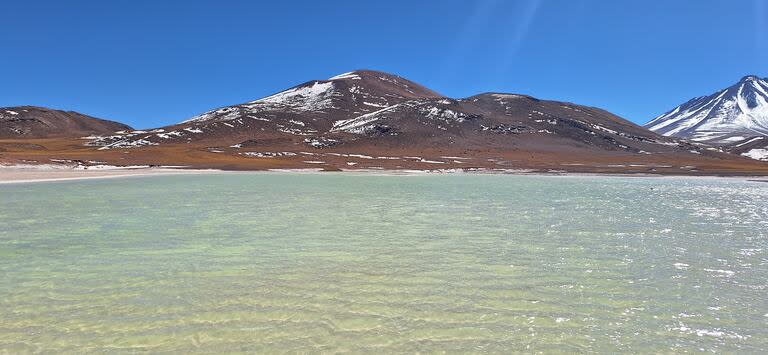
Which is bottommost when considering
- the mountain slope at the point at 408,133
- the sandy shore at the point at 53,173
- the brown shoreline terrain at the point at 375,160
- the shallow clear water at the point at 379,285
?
the shallow clear water at the point at 379,285

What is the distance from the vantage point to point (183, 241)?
691 inches

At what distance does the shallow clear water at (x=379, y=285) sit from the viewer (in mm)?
8445

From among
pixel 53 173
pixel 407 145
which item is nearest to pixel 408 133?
pixel 407 145

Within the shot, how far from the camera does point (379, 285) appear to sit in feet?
38.7

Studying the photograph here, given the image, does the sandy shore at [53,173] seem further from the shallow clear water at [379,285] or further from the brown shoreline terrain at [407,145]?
the shallow clear water at [379,285]

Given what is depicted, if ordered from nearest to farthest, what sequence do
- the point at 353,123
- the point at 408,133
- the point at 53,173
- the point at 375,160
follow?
the point at 53,173
the point at 375,160
the point at 408,133
the point at 353,123

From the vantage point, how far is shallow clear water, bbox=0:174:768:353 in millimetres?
8445

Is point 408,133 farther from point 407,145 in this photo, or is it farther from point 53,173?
point 53,173

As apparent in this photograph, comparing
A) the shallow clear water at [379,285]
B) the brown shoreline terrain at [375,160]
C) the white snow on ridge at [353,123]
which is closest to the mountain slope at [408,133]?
the white snow on ridge at [353,123]

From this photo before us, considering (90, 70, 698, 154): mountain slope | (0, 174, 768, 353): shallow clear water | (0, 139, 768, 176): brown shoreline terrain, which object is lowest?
(0, 174, 768, 353): shallow clear water

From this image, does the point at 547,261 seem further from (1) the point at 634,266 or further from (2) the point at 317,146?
(2) the point at 317,146

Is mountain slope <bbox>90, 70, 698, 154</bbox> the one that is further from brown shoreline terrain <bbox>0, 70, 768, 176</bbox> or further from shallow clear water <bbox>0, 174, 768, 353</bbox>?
shallow clear water <bbox>0, 174, 768, 353</bbox>

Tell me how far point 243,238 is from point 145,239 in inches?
147

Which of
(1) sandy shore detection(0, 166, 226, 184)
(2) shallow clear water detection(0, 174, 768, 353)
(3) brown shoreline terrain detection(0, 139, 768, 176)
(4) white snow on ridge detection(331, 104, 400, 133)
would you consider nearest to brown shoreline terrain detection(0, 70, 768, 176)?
(3) brown shoreline terrain detection(0, 139, 768, 176)
